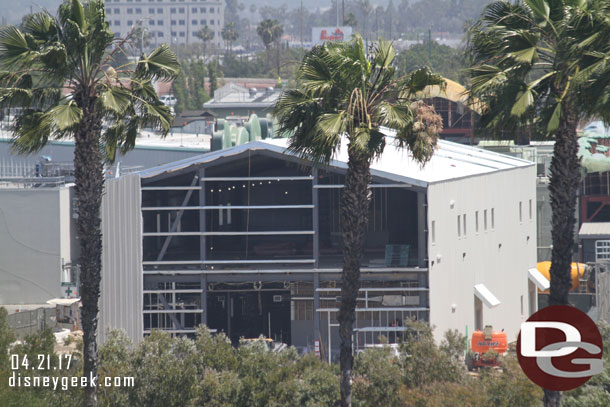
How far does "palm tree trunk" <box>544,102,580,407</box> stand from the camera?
20188 mm

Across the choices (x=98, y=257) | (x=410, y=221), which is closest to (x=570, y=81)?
(x=98, y=257)

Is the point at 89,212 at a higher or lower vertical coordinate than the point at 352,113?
lower

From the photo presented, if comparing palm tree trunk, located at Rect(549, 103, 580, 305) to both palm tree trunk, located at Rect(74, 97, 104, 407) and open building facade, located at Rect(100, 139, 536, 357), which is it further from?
open building facade, located at Rect(100, 139, 536, 357)

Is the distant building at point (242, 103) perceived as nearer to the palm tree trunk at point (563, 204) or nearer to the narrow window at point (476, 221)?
the narrow window at point (476, 221)

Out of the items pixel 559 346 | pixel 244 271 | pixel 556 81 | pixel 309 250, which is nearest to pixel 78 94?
pixel 556 81

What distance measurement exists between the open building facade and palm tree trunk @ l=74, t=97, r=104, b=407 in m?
14.5

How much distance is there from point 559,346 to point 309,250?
2776 cm

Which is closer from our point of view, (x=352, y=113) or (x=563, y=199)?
(x=563, y=199)

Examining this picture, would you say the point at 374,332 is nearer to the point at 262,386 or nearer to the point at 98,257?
the point at 262,386

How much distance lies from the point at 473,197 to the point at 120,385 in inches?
777

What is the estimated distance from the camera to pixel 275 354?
2773 cm

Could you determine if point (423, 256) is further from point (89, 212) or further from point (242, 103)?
point (242, 103)

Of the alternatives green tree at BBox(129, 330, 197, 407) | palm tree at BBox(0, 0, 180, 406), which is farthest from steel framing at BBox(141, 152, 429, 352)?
palm tree at BBox(0, 0, 180, 406)

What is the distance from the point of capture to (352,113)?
922 inches
